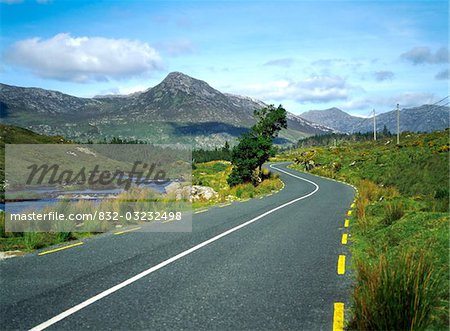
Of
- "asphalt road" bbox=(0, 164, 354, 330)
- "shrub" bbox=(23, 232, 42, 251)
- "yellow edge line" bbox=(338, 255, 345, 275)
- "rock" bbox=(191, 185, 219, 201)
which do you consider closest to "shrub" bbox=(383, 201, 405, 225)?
"asphalt road" bbox=(0, 164, 354, 330)

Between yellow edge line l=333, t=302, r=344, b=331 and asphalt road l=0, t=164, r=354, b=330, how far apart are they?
9 centimetres

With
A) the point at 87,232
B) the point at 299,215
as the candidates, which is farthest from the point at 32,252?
the point at 299,215

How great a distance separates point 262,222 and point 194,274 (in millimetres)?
7519

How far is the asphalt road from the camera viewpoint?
5.25m

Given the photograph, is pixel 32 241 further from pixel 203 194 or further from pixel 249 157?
pixel 249 157

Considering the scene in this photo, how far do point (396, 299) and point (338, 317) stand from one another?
1.11 m

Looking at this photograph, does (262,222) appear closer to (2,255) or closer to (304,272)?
(304,272)

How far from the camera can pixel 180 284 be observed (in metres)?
6.87

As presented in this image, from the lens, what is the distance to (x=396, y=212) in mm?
12539

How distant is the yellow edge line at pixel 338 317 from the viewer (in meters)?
4.93

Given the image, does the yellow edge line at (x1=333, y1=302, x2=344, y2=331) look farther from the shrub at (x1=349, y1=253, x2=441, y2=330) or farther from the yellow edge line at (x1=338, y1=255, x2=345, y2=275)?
the yellow edge line at (x1=338, y1=255, x2=345, y2=275)

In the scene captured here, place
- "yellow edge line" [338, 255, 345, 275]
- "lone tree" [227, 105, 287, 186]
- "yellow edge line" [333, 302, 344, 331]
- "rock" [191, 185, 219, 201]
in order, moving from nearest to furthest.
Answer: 1. "yellow edge line" [333, 302, 344, 331]
2. "yellow edge line" [338, 255, 345, 275]
3. "rock" [191, 185, 219, 201]
4. "lone tree" [227, 105, 287, 186]

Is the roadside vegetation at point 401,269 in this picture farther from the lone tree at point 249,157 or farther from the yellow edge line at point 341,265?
the lone tree at point 249,157

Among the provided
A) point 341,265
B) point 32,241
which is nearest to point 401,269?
point 341,265
